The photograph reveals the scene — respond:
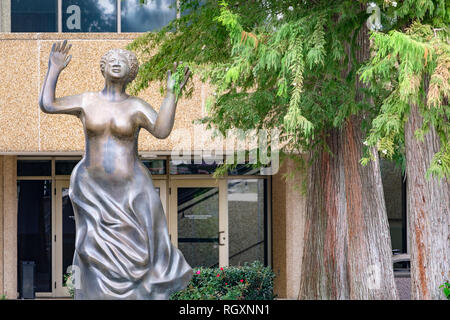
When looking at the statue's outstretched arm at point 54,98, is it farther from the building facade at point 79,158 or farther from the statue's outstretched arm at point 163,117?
the building facade at point 79,158

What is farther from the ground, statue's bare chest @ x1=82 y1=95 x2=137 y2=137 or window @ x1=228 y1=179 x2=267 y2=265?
statue's bare chest @ x1=82 y1=95 x2=137 y2=137

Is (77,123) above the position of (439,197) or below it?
above

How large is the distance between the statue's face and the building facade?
6384mm

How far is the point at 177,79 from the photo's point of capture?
6.58m

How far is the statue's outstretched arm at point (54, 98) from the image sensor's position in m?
6.29

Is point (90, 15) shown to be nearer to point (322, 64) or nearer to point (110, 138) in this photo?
point (322, 64)

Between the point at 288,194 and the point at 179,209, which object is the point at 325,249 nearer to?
the point at 288,194

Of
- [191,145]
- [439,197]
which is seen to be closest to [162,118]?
[439,197]

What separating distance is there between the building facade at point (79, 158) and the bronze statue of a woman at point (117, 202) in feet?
21.2

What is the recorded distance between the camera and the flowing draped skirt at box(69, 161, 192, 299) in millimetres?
6098

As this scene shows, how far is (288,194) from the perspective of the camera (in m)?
14.5

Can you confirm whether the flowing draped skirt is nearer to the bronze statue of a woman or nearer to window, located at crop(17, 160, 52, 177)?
the bronze statue of a woman

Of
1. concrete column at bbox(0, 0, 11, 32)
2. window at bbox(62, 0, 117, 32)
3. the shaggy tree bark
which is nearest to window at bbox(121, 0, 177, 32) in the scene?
window at bbox(62, 0, 117, 32)

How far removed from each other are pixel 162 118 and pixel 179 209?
918 centimetres
